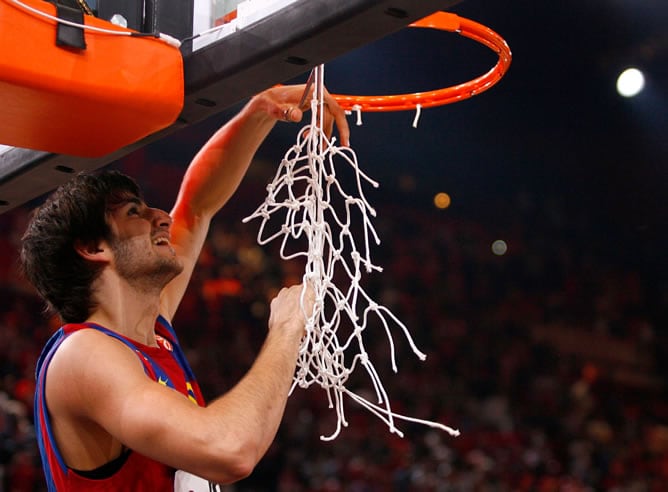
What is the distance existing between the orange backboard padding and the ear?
9.7 inches

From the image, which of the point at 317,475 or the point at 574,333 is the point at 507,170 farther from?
the point at 317,475

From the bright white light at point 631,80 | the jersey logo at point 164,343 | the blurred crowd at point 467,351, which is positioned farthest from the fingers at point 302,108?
the bright white light at point 631,80

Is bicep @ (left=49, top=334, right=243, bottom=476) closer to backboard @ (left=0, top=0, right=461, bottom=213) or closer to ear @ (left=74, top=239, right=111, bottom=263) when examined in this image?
Answer: ear @ (left=74, top=239, right=111, bottom=263)

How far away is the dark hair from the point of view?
188 centimetres

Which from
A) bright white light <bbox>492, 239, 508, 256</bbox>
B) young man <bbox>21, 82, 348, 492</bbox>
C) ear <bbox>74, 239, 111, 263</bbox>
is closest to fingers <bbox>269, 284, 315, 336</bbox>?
young man <bbox>21, 82, 348, 492</bbox>

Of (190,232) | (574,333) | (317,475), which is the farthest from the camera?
(574,333)

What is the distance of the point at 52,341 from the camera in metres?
1.78

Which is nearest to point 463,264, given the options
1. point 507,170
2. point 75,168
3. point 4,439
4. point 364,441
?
point 507,170

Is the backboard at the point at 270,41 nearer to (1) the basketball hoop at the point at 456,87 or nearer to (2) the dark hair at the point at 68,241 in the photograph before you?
(2) the dark hair at the point at 68,241

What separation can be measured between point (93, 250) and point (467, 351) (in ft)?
19.2

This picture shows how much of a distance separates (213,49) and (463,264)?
6499mm

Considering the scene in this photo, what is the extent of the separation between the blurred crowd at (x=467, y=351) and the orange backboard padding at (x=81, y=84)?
4.38 m

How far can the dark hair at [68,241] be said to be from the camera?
1885 millimetres

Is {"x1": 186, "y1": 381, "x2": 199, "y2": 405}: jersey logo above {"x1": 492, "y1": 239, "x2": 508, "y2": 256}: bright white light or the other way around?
above
